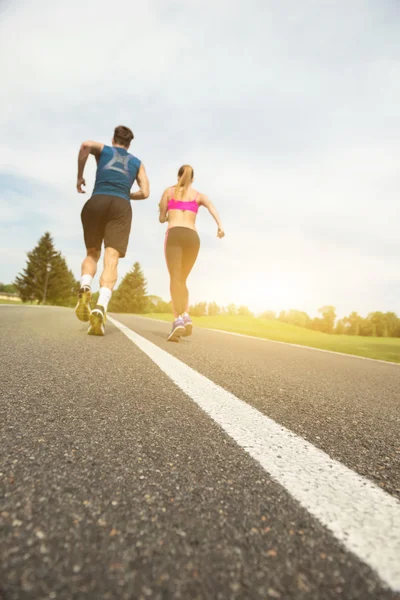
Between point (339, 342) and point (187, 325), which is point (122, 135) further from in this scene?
point (339, 342)

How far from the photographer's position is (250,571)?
23.5 inches

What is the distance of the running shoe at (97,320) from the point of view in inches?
163

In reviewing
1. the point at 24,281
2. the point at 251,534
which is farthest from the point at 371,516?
the point at 24,281

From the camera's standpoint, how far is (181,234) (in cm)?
528

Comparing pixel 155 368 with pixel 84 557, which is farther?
pixel 155 368

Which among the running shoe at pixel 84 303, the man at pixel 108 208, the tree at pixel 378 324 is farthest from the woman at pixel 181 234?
the tree at pixel 378 324

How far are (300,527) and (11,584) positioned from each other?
1.74ft

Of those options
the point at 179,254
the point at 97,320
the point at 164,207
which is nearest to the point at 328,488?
the point at 97,320

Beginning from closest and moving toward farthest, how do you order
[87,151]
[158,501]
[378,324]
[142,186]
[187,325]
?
1. [158,501]
2. [87,151]
3. [187,325]
4. [142,186]
5. [378,324]

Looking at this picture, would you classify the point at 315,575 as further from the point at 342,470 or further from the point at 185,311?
the point at 185,311

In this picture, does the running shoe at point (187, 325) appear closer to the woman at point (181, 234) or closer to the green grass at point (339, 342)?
the woman at point (181, 234)

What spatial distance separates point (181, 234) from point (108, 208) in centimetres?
117

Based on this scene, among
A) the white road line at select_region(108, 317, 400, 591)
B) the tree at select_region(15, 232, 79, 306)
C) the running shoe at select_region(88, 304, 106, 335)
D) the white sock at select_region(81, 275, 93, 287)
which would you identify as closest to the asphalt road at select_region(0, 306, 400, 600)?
the white road line at select_region(108, 317, 400, 591)

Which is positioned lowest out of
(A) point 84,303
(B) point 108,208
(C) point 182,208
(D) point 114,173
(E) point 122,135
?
(A) point 84,303
